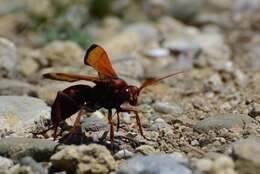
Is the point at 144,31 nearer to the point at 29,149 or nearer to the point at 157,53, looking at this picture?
the point at 157,53

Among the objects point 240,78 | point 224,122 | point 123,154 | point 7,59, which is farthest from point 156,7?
point 123,154

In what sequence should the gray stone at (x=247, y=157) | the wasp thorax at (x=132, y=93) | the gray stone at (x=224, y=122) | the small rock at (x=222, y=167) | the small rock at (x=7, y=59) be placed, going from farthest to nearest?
the small rock at (x=7, y=59) < the gray stone at (x=224, y=122) < the wasp thorax at (x=132, y=93) < the gray stone at (x=247, y=157) < the small rock at (x=222, y=167)

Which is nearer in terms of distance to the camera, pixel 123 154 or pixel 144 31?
pixel 123 154

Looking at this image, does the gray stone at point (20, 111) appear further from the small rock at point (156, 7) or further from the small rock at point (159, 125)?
the small rock at point (156, 7)

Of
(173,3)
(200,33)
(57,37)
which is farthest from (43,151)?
(173,3)

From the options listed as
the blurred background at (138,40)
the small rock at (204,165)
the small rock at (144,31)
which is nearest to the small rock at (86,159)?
the small rock at (204,165)

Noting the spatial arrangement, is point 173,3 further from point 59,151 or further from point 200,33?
point 59,151
